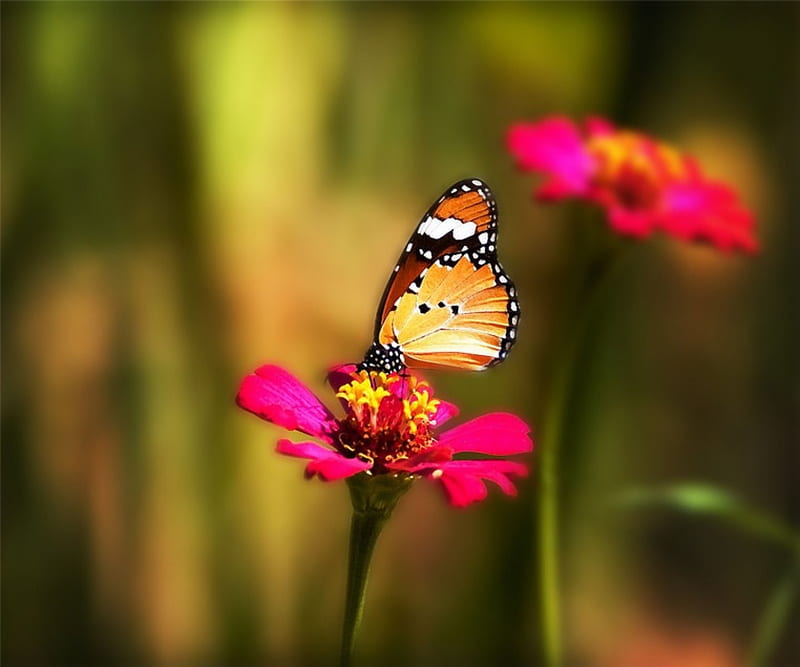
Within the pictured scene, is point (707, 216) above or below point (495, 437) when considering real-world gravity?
above

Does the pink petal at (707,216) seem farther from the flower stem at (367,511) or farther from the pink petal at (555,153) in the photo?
the flower stem at (367,511)

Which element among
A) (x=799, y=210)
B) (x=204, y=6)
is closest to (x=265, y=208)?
(x=204, y=6)

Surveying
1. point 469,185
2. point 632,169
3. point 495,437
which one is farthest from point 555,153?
point 495,437

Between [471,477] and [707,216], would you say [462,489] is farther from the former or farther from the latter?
[707,216]

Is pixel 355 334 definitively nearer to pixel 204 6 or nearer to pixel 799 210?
pixel 204 6

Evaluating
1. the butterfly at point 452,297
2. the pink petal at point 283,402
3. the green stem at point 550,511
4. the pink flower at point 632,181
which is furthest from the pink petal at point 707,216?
the pink petal at point 283,402
